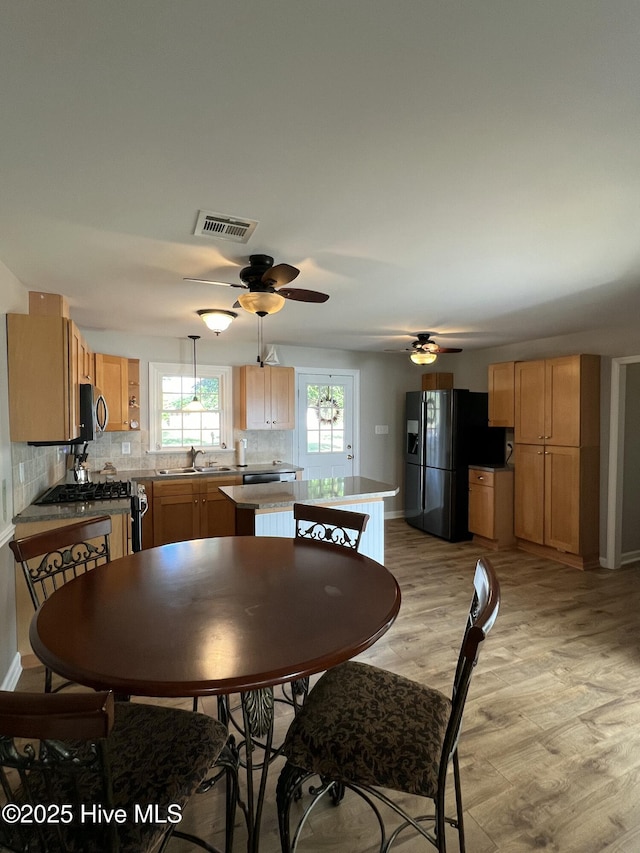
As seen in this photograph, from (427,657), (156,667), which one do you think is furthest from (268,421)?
(156,667)

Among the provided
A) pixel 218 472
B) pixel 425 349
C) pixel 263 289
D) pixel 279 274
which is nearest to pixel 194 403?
pixel 218 472

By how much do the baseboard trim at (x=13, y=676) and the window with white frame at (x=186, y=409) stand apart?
8.82 ft

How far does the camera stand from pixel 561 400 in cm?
432

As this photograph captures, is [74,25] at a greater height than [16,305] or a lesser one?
greater

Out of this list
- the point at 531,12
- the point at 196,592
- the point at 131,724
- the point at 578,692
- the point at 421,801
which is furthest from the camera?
the point at 578,692

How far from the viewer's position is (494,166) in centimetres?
148

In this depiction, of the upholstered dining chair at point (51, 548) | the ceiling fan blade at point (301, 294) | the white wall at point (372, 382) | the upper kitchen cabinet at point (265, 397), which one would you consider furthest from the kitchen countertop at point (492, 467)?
the upholstered dining chair at point (51, 548)

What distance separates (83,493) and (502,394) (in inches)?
175

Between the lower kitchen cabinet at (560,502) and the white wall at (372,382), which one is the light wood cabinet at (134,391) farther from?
the lower kitchen cabinet at (560,502)

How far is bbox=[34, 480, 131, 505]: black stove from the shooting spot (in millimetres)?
2947

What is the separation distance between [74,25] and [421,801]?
264 centimetres

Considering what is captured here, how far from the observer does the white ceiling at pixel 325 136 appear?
952 mm

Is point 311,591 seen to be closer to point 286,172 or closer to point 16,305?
point 286,172

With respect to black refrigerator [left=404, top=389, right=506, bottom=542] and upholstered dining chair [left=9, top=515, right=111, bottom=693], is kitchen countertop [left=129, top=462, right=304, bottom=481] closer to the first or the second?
black refrigerator [left=404, top=389, right=506, bottom=542]
